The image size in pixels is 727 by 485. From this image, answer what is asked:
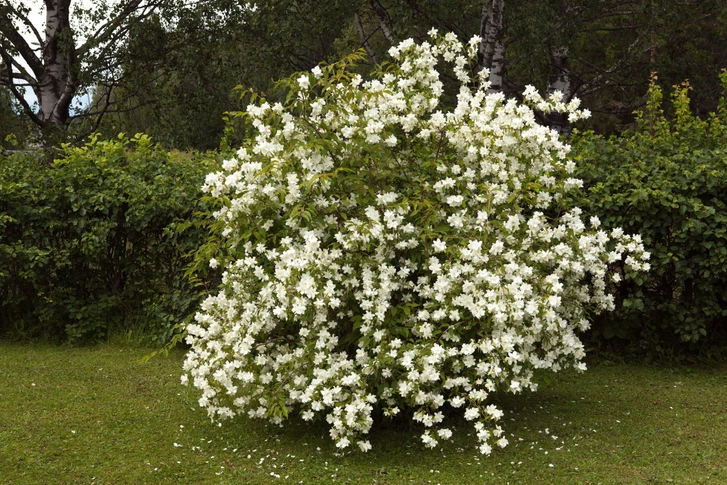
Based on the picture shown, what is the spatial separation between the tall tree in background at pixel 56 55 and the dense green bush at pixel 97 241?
5.45 m

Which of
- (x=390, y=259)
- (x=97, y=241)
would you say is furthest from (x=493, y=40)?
(x=390, y=259)

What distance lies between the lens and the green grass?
13.7 ft

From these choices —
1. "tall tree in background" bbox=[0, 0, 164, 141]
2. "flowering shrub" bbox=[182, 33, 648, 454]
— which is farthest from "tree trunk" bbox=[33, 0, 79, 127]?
"flowering shrub" bbox=[182, 33, 648, 454]

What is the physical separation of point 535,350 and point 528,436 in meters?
0.52

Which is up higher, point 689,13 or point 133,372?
point 689,13

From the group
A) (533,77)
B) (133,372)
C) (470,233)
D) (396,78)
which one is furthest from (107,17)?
(470,233)

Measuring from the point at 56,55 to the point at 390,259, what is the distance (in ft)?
32.9

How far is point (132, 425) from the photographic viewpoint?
16.2ft

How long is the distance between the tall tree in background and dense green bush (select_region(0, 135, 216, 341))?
17.9ft

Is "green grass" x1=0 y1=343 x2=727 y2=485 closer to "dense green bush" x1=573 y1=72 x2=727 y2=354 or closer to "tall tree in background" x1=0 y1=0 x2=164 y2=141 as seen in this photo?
"dense green bush" x1=573 y1=72 x2=727 y2=354

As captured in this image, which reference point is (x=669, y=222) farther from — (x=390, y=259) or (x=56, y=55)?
(x=56, y=55)

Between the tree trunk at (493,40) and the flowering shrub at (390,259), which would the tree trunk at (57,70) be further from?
the flowering shrub at (390,259)

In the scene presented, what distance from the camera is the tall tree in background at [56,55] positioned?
12.3 meters

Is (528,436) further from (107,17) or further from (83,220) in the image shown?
(107,17)
